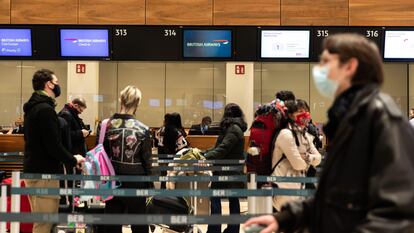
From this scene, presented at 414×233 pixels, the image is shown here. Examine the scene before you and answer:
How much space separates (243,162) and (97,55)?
3635 mm

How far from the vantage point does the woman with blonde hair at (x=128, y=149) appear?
4398 mm

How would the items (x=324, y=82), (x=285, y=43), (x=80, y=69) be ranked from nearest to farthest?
1. (x=324, y=82)
2. (x=285, y=43)
3. (x=80, y=69)

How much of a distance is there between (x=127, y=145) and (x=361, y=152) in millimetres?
2871

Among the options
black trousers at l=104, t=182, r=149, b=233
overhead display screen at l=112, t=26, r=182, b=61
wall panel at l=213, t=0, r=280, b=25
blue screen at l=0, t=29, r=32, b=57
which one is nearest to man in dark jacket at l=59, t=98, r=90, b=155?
overhead display screen at l=112, t=26, r=182, b=61

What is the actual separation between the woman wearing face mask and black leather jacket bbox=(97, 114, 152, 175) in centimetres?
114

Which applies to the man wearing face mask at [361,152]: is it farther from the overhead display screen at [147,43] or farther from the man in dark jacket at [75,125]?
the overhead display screen at [147,43]

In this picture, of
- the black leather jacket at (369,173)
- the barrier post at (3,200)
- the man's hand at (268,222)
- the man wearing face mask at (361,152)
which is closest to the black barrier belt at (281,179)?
the barrier post at (3,200)

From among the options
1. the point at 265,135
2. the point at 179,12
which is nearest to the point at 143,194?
the point at 265,135

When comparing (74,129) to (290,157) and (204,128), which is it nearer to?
(204,128)

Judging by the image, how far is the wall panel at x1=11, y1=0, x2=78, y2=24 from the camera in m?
9.34

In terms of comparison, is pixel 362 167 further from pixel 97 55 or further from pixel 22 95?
pixel 22 95

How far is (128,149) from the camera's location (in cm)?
441

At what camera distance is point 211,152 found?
5902mm

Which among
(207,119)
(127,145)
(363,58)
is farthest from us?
(207,119)
